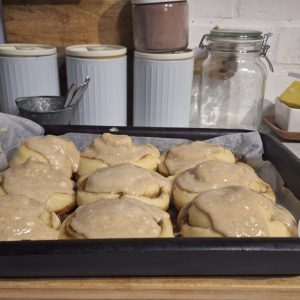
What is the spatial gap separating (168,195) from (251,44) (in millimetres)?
619

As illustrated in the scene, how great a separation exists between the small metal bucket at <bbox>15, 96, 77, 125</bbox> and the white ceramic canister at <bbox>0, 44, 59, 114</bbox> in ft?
0.23

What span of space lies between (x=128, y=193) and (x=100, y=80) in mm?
490

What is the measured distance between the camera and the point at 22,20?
1.37 m

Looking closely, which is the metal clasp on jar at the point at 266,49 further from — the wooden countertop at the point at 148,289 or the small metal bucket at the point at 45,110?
the wooden countertop at the point at 148,289

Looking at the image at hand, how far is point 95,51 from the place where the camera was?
1220 mm

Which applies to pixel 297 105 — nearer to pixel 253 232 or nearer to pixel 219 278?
pixel 253 232

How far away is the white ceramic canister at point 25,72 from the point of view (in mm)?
1227

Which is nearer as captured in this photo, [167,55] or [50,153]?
[50,153]

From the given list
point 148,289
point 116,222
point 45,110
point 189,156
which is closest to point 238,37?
point 189,156

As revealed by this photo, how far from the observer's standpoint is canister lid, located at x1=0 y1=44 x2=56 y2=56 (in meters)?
1.22

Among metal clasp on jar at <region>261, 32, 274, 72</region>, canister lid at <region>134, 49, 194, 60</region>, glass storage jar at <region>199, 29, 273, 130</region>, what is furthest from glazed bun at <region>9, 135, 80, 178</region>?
metal clasp on jar at <region>261, 32, 274, 72</region>

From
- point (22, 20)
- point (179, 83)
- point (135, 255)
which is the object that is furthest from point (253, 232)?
point (22, 20)

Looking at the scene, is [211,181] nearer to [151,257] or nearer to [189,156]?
[189,156]

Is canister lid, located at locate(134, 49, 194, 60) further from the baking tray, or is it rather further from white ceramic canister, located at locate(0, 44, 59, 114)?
the baking tray
